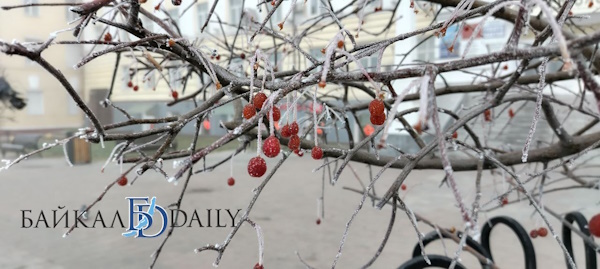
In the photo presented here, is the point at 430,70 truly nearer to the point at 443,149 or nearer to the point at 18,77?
the point at 443,149

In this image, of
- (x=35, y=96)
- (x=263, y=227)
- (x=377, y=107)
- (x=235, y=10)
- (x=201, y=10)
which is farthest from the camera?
(x=235, y=10)

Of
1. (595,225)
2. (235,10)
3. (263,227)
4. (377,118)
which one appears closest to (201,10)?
(235,10)

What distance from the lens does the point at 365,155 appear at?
1678mm

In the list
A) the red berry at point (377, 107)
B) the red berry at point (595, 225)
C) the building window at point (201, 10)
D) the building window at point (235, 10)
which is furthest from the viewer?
the building window at point (235, 10)

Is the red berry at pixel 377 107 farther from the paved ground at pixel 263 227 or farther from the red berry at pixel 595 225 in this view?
the paved ground at pixel 263 227

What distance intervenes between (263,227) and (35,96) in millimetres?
4338

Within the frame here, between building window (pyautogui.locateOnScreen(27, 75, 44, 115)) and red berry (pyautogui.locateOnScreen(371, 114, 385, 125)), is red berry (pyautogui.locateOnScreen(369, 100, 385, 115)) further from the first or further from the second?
building window (pyautogui.locateOnScreen(27, 75, 44, 115))

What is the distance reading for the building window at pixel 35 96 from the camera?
6.79m

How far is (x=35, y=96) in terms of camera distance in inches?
275

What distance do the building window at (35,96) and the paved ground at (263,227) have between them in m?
0.99

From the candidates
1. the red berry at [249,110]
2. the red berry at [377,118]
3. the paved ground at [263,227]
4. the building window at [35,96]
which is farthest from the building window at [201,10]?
the red berry at [377,118]

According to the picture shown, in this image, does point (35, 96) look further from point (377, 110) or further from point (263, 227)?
point (377, 110)

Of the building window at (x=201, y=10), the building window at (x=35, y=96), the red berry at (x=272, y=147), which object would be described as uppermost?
the building window at (x=201, y=10)

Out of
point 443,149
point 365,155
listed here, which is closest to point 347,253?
point 365,155
